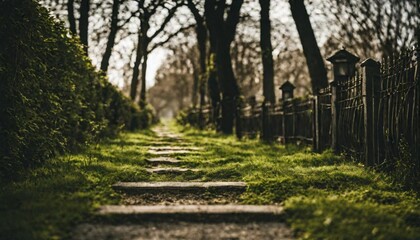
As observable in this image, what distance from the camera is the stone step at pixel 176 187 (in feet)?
16.7

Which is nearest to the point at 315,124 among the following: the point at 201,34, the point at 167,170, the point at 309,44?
the point at 309,44

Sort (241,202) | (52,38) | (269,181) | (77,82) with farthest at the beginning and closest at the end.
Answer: (77,82) → (52,38) → (269,181) → (241,202)

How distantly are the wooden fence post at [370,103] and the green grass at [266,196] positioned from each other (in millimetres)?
373

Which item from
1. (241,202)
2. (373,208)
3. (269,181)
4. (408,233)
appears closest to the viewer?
(408,233)

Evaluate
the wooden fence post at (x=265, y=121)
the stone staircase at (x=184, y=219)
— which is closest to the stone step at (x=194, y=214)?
the stone staircase at (x=184, y=219)

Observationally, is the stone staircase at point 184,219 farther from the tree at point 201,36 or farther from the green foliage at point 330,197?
the tree at point 201,36

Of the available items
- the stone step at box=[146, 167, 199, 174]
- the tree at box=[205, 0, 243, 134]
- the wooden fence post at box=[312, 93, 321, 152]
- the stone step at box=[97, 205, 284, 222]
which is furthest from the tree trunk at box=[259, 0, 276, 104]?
the stone step at box=[97, 205, 284, 222]

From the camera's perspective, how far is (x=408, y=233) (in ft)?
11.3

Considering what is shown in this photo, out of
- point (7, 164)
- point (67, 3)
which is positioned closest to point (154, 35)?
point (67, 3)

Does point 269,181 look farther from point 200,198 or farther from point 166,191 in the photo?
point 166,191

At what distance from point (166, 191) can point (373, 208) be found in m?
2.41

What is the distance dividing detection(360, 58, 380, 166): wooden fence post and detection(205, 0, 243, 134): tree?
971 cm

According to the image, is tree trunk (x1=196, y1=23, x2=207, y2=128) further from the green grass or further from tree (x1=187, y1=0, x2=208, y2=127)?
the green grass

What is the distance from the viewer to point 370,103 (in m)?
6.21
